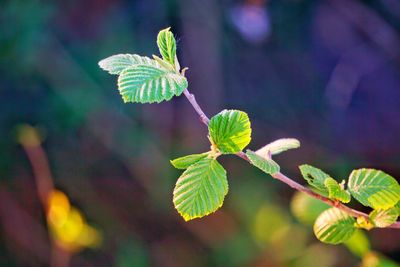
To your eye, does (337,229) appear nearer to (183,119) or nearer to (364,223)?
(364,223)

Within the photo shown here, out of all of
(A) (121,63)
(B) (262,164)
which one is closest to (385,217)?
(B) (262,164)

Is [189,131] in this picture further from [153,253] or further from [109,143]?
[153,253]

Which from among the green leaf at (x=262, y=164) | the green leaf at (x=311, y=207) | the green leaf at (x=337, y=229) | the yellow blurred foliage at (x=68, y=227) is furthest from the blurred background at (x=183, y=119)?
the green leaf at (x=262, y=164)

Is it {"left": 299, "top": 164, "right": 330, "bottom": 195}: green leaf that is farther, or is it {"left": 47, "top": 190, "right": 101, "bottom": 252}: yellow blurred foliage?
{"left": 47, "top": 190, "right": 101, "bottom": 252}: yellow blurred foliage

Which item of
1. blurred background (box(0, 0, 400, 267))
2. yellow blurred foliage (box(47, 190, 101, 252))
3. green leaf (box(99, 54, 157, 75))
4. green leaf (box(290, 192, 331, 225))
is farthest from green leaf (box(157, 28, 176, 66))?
blurred background (box(0, 0, 400, 267))

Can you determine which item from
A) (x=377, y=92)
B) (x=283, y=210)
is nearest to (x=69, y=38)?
(x=283, y=210)

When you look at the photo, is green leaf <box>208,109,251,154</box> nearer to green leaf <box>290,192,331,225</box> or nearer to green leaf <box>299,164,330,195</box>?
green leaf <box>299,164,330,195</box>

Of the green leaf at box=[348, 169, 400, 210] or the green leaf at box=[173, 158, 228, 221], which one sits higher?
the green leaf at box=[173, 158, 228, 221]
